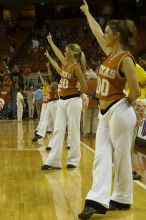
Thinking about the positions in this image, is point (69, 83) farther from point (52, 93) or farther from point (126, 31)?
point (52, 93)

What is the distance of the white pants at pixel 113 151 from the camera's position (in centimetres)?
455

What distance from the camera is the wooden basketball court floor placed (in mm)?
4770

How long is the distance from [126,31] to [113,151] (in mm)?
1184

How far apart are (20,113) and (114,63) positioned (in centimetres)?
1857

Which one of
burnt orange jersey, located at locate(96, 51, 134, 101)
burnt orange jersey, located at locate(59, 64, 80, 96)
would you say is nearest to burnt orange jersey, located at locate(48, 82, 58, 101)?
burnt orange jersey, located at locate(59, 64, 80, 96)

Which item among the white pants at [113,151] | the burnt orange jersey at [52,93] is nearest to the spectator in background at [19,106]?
the burnt orange jersey at [52,93]

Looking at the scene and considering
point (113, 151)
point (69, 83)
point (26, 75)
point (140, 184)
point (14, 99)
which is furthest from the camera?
point (26, 75)

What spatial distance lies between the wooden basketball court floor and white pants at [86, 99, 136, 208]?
0.94 ft

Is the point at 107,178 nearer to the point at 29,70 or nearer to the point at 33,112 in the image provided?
the point at 33,112

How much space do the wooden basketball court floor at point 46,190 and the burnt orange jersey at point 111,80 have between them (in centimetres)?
119

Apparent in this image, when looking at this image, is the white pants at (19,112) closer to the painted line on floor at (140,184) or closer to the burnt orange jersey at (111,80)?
the painted line on floor at (140,184)

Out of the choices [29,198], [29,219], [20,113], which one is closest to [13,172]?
[29,198]

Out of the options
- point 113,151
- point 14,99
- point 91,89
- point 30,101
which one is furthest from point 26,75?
point 113,151

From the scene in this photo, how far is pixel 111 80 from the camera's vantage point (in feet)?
15.1
